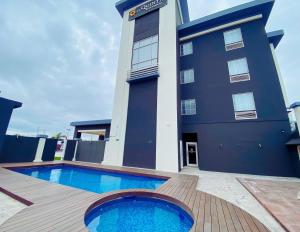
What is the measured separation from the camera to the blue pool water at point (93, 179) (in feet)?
20.1

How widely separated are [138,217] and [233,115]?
28.0 ft

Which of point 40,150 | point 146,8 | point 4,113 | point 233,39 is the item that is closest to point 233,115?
point 233,39

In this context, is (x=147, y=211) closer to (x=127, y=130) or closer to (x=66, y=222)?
(x=66, y=222)

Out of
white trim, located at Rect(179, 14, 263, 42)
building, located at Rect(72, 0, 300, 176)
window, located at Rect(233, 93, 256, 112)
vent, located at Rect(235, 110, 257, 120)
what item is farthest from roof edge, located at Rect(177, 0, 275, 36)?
vent, located at Rect(235, 110, 257, 120)

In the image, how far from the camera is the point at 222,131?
9.10 meters

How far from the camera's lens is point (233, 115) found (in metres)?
9.02

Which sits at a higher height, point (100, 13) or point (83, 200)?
point (100, 13)

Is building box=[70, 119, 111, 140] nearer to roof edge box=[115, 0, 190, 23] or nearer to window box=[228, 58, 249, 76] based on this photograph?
roof edge box=[115, 0, 190, 23]

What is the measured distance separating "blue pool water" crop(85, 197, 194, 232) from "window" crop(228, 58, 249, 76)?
9712 mm

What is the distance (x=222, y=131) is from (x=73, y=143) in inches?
513

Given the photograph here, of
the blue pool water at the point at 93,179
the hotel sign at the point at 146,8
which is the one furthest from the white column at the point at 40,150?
the hotel sign at the point at 146,8

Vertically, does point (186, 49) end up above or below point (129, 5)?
below

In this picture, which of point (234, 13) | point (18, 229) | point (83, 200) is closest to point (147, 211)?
point (83, 200)

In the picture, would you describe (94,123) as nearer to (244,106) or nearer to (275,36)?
(244,106)
